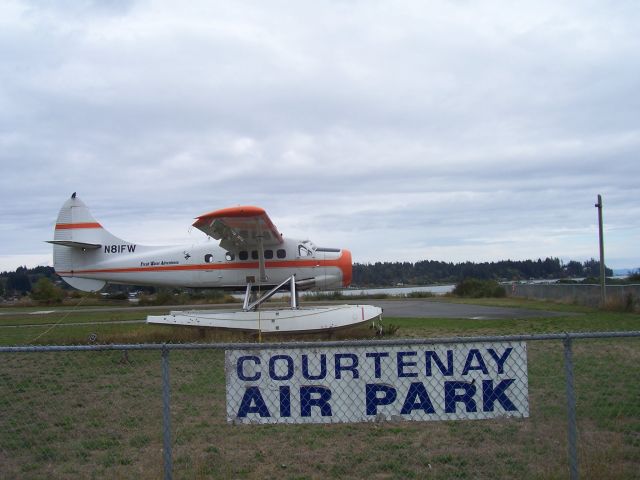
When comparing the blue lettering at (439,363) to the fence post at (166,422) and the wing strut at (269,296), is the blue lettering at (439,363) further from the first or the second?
the wing strut at (269,296)

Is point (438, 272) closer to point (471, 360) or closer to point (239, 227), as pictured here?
point (239, 227)

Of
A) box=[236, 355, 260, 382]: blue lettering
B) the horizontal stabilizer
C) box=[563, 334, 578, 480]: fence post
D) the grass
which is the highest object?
the horizontal stabilizer

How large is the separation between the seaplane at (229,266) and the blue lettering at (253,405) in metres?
9.37

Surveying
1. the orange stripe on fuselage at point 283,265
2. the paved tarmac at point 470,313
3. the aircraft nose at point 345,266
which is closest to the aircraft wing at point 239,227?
the orange stripe on fuselage at point 283,265

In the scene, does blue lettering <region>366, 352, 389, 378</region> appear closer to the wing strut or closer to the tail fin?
the wing strut

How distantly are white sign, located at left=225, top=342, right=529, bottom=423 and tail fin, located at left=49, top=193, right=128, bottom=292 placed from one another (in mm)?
17274

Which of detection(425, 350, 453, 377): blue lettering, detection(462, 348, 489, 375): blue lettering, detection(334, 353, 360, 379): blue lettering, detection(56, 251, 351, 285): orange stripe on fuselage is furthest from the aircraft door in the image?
detection(462, 348, 489, 375): blue lettering

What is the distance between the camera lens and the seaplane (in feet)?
51.2

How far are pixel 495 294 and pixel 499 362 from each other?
43.8 m

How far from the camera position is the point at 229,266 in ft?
61.9

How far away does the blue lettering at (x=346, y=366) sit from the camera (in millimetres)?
4926

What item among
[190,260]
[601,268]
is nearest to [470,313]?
[601,268]

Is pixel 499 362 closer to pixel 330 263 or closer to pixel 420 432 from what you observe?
pixel 420 432

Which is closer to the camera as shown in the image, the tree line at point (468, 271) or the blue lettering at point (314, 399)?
the blue lettering at point (314, 399)
